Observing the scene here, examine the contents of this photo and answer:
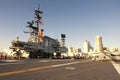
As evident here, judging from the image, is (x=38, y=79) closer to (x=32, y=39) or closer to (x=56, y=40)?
(x=32, y=39)

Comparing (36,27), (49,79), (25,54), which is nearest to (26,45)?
(25,54)

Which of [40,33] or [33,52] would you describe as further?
[40,33]

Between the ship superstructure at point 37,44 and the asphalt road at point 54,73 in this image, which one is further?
the ship superstructure at point 37,44

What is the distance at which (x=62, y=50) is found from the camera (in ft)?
396

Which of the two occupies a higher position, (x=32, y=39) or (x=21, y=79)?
(x=32, y=39)

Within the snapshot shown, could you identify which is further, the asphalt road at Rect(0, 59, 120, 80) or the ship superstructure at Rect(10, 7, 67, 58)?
the ship superstructure at Rect(10, 7, 67, 58)

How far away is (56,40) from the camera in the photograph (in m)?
116

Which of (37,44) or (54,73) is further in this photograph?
(37,44)

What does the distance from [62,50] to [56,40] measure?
A: 915 centimetres

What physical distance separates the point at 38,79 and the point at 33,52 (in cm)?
7275

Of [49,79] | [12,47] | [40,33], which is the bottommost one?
[49,79]

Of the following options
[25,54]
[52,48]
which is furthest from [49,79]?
[52,48]

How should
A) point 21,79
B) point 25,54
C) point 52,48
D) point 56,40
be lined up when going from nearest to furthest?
point 21,79 < point 25,54 < point 52,48 < point 56,40

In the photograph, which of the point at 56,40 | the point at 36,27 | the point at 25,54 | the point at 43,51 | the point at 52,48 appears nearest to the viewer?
the point at 25,54
